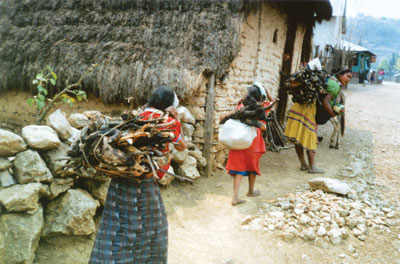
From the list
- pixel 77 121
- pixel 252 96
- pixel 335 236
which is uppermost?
pixel 252 96

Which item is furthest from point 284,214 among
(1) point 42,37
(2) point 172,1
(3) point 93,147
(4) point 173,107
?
(1) point 42,37

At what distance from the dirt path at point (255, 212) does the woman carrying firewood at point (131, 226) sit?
0.88 metres

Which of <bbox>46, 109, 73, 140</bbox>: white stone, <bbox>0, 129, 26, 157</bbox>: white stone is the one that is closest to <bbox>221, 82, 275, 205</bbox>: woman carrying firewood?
<bbox>46, 109, 73, 140</bbox>: white stone

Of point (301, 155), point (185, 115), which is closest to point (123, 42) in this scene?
point (185, 115)

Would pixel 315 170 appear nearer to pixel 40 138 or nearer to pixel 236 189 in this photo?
pixel 236 189

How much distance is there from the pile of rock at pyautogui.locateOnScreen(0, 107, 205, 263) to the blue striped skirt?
711mm

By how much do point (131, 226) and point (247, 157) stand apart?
83.0 inches

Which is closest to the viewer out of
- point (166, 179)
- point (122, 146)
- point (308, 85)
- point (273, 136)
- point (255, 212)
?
point (122, 146)

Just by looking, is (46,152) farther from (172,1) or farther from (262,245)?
(172,1)

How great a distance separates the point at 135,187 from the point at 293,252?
72.7 inches

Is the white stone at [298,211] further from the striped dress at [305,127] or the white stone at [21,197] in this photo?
the white stone at [21,197]

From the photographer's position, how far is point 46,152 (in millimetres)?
2674

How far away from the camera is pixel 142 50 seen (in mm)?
5121

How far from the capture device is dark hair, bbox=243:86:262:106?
366cm
